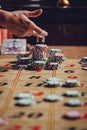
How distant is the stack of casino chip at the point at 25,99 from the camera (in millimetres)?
2551

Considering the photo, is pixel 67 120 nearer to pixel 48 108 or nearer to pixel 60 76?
pixel 48 108

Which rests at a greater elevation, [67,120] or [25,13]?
[25,13]

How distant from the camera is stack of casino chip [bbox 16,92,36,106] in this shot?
2551mm

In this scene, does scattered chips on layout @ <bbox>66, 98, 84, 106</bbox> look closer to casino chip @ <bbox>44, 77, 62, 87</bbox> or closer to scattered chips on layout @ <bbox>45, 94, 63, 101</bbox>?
scattered chips on layout @ <bbox>45, 94, 63, 101</bbox>

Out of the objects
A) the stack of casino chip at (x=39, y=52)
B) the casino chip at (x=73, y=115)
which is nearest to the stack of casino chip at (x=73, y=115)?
the casino chip at (x=73, y=115)

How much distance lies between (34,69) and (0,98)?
0.94 meters

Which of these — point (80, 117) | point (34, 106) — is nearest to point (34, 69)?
point (34, 106)

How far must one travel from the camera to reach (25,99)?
2.62 m

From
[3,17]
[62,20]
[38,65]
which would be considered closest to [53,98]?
[38,65]

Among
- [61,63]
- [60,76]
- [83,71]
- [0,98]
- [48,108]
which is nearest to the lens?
[48,108]

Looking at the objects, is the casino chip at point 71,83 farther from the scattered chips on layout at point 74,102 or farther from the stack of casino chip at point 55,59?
the stack of casino chip at point 55,59

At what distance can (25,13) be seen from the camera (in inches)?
141

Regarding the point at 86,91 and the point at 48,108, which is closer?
the point at 48,108

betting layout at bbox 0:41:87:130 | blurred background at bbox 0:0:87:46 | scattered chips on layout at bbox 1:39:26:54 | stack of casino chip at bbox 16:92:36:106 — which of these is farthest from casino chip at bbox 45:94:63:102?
blurred background at bbox 0:0:87:46
